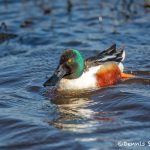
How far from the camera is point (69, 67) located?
854 cm

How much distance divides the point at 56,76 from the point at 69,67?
0.32 m

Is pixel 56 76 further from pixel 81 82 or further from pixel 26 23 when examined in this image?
pixel 26 23

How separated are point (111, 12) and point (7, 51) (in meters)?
2.92

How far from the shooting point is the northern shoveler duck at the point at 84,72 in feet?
27.7

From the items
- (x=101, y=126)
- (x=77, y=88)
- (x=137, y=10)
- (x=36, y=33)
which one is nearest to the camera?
(x=101, y=126)

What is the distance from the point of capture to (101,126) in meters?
7.02

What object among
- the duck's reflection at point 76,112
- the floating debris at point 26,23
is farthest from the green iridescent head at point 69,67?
the floating debris at point 26,23

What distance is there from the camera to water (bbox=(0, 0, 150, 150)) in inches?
267

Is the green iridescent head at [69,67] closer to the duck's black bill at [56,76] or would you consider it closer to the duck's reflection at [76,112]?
the duck's black bill at [56,76]

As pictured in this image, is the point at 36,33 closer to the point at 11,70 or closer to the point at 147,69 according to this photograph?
the point at 11,70

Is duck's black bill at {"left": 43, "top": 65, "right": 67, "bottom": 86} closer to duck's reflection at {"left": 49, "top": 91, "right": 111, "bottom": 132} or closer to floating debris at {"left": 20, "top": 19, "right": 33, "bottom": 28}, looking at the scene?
duck's reflection at {"left": 49, "top": 91, "right": 111, "bottom": 132}

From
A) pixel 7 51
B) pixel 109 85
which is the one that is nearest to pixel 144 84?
pixel 109 85

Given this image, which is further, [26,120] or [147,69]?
[147,69]

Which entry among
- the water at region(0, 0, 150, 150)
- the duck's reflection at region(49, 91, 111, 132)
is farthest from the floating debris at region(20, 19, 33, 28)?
the duck's reflection at region(49, 91, 111, 132)
